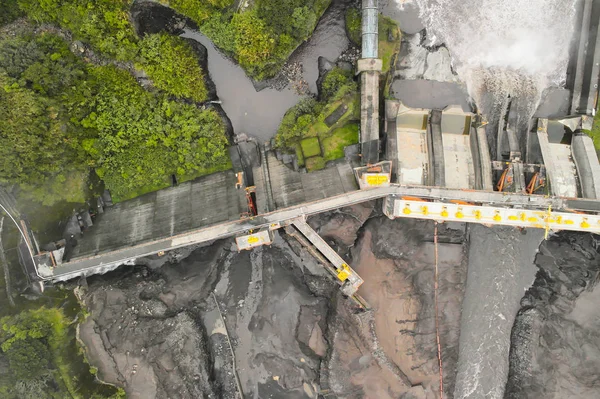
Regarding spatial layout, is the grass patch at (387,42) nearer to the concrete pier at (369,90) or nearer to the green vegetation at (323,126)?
the concrete pier at (369,90)

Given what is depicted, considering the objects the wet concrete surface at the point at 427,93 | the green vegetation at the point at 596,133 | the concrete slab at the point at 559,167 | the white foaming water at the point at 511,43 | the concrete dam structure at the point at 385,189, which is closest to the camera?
the concrete dam structure at the point at 385,189

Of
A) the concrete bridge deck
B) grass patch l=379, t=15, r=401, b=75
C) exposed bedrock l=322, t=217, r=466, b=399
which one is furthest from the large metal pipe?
exposed bedrock l=322, t=217, r=466, b=399

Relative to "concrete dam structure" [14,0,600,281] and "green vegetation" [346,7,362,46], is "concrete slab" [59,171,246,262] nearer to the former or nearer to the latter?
"concrete dam structure" [14,0,600,281]

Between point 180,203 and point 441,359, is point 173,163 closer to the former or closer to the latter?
point 180,203

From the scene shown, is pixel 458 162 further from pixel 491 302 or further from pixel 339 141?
pixel 491 302

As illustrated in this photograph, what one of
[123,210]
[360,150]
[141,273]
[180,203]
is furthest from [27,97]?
[360,150]

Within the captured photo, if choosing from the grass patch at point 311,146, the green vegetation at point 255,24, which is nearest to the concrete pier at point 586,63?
the grass patch at point 311,146

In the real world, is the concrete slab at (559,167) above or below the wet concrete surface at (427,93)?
below

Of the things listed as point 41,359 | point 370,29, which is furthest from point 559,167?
point 41,359
